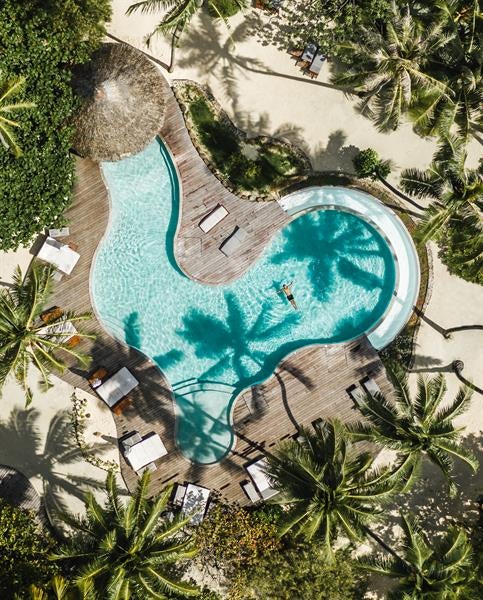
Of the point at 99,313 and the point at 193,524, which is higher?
the point at 99,313

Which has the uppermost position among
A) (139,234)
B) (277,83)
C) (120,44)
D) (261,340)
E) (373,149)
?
(120,44)

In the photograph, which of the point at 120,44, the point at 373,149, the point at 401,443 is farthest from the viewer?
the point at 373,149

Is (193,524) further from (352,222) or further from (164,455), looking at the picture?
(352,222)

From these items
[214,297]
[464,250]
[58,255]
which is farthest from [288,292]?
[58,255]

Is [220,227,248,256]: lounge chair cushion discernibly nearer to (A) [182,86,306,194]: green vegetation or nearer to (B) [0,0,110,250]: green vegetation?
(A) [182,86,306,194]: green vegetation

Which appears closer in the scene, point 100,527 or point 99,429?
point 100,527

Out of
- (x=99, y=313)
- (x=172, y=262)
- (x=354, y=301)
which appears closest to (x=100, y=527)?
(x=99, y=313)
